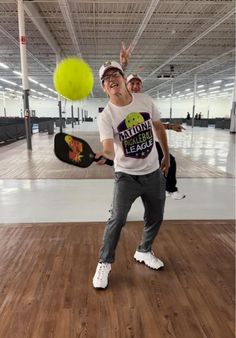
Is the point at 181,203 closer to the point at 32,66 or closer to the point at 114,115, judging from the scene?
the point at 114,115

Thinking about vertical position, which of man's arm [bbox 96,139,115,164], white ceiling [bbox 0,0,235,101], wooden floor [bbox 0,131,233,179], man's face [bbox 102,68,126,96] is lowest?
wooden floor [bbox 0,131,233,179]

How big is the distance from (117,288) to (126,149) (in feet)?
3.26

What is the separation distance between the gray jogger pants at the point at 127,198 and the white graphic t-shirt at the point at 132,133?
0.06 meters

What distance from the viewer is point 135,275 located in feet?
7.08

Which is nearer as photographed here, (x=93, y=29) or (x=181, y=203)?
(x=181, y=203)

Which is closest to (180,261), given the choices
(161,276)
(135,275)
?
(161,276)

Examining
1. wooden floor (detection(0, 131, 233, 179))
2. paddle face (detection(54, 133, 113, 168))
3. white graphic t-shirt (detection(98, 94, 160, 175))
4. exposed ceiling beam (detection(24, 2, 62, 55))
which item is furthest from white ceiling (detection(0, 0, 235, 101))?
paddle face (detection(54, 133, 113, 168))

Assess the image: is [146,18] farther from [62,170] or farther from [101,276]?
[101,276]

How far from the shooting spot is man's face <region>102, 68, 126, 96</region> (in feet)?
5.91

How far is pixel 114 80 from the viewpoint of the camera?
181 centimetres

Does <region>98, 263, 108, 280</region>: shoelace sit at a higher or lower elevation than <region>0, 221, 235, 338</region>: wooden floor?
higher

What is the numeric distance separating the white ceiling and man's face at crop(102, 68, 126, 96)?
298 inches

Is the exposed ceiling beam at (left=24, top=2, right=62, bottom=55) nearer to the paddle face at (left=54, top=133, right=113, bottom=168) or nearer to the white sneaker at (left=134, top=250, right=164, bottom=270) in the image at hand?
the paddle face at (left=54, top=133, right=113, bottom=168)

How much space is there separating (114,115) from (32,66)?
19608mm
